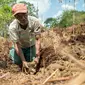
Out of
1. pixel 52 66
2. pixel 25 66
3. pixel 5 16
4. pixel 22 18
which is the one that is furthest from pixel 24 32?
pixel 5 16

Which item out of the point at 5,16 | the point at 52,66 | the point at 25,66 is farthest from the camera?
the point at 5,16

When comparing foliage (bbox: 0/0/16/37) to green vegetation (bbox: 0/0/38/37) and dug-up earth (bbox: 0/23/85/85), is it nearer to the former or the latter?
green vegetation (bbox: 0/0/38/37)

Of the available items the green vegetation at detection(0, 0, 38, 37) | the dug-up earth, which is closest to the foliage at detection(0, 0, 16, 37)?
the green vegetation at detection(0, 0, 38, 37)

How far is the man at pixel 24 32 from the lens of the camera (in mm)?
4711

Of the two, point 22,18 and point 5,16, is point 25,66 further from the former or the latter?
point 5,16

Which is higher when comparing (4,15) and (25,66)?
(4,15)

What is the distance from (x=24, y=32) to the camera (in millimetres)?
4922

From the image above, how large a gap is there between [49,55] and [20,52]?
0.54 meters

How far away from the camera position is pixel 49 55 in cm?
521

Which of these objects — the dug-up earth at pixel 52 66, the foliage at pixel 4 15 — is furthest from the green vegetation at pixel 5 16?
the dug-up earth at pixel 52 66

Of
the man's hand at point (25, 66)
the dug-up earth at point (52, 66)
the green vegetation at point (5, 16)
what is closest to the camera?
the dug-up earth at point (52, 66)

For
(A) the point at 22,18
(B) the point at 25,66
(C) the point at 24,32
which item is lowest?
(B) the point at 25,66

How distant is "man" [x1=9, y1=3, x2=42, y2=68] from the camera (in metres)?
4.71

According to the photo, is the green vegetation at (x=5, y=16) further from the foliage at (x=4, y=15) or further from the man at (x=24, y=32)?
the man at (x=24, y=32)
